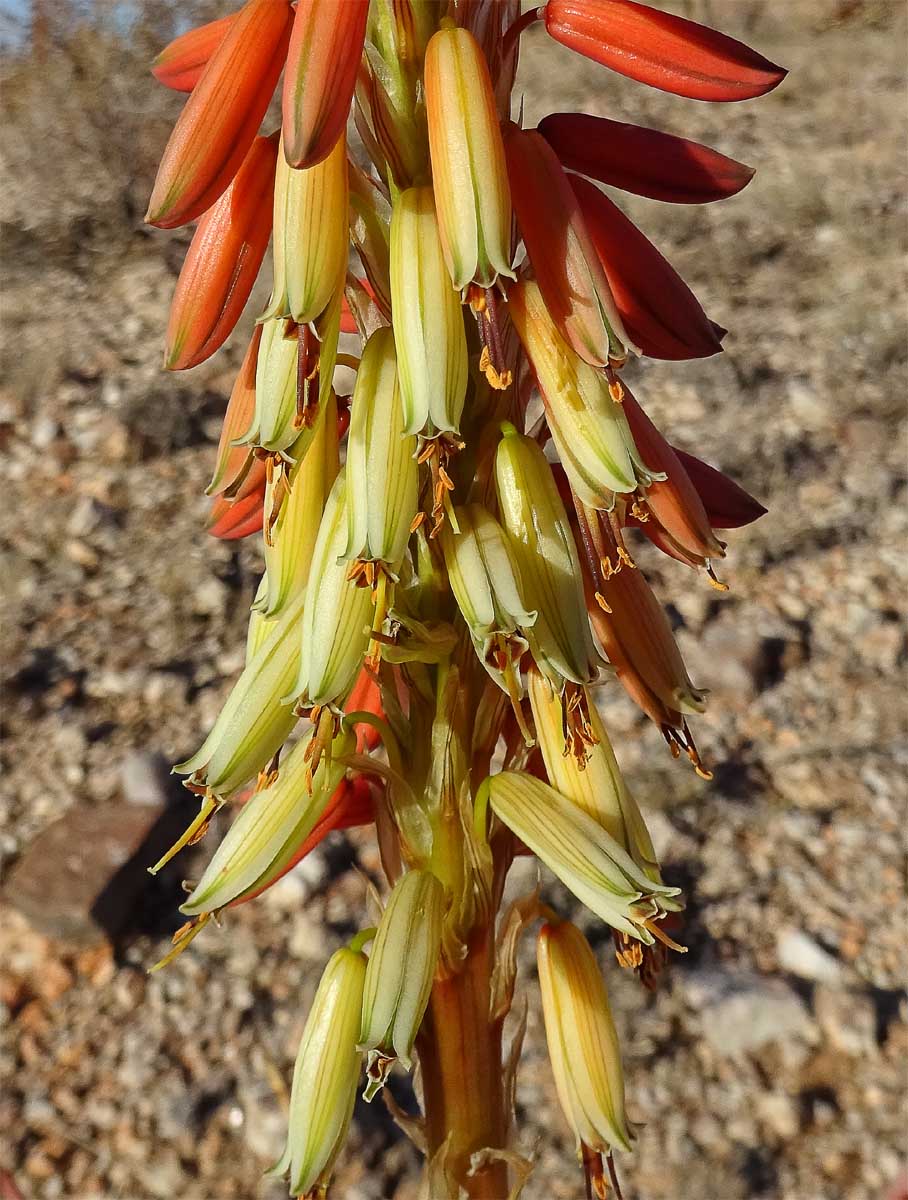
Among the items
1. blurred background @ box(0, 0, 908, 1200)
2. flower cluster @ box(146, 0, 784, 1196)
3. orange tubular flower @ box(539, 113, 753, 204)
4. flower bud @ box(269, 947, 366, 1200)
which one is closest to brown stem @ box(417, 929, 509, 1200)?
flower cluster @ box(146, 0, 784, 1196)

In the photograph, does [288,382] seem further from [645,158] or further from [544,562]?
[645,158]

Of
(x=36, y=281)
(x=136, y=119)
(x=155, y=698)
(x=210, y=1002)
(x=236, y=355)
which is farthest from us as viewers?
(x=136, y=119)

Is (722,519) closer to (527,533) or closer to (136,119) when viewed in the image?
(527,533)

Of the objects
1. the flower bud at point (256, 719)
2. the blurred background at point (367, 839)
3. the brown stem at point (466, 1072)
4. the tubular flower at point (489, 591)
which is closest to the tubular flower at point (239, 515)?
the flower bud at point (256, 719)

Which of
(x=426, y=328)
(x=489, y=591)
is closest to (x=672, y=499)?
(x=489, y=591)

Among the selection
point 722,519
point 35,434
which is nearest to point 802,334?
point 35,434

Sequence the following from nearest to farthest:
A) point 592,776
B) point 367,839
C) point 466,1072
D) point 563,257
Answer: point 563,257
point 592,776
point 466,1072
point 367,839
